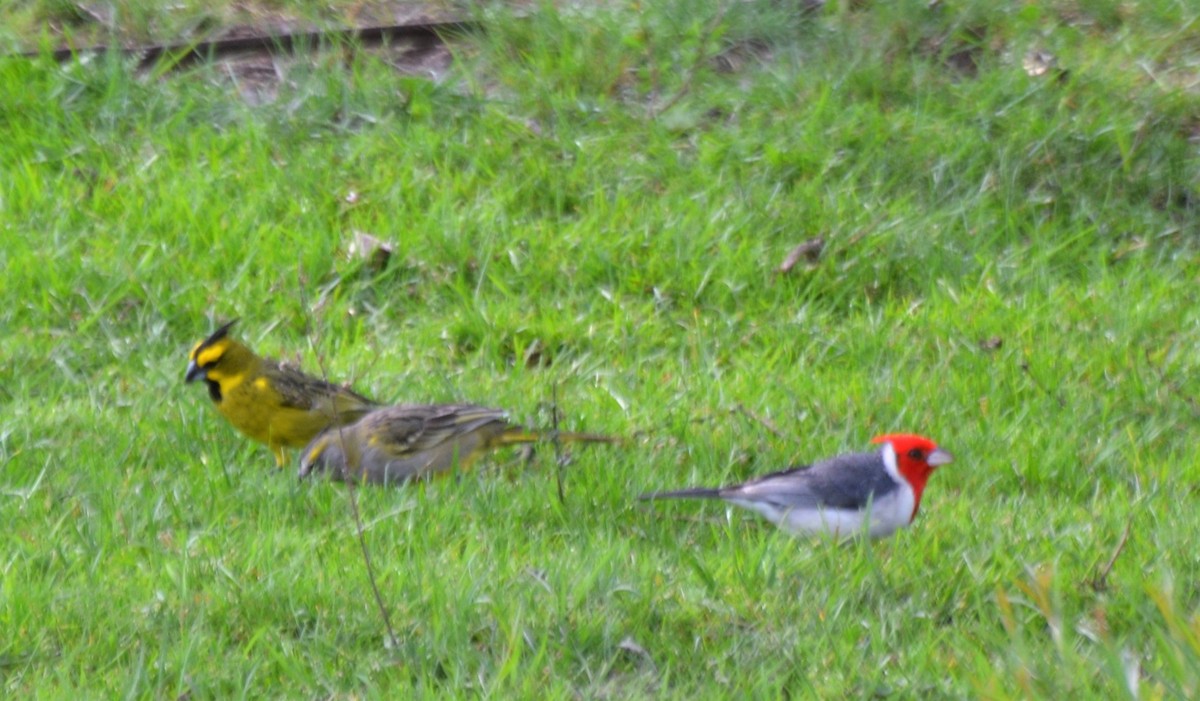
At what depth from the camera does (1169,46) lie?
363 inches

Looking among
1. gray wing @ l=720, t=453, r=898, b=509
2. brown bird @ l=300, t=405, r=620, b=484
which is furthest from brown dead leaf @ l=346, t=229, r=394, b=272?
gray wing @ l=720, t=453, r=898, b=509

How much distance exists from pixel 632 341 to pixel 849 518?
6.49 feet

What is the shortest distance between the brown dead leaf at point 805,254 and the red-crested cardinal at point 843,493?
2.30 m

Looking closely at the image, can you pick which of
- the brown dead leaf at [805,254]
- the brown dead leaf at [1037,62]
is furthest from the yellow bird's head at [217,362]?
the brown dead leaf at [1037,62]

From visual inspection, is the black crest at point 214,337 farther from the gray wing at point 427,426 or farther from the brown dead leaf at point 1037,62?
the brown dead leaf at point 1037,62

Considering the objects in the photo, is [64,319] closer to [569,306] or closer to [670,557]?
[569,306]

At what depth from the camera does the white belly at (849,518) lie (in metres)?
5.20

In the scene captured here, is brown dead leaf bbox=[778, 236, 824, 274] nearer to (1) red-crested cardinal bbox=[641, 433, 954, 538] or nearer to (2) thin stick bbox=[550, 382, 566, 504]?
(2) thin stick bbox=[550, 382, 566, 504]

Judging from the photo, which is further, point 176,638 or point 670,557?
point 670,557

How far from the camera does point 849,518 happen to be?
526 cm

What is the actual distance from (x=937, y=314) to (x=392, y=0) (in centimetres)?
394

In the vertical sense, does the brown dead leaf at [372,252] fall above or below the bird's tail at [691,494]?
below

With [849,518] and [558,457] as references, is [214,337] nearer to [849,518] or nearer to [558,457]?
[558,457]

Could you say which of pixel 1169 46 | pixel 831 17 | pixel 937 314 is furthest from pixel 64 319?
pixel 1169 46
